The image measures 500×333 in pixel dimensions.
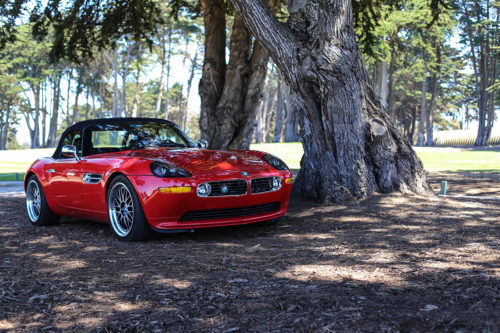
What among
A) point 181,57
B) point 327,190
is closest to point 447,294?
point 327,190

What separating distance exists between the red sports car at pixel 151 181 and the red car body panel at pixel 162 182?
11mm

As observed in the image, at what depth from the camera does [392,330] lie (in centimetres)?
279

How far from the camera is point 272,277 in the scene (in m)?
4.01

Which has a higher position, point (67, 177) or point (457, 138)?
point (457, 138)

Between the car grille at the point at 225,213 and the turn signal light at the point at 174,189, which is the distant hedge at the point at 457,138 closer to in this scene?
the car grille at the point at 225,213

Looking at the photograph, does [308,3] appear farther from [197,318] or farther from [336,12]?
[197,318]

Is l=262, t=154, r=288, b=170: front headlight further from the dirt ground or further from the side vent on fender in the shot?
the side vent on fender

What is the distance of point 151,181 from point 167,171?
0.67 feet

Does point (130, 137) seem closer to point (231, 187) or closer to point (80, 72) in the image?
point (231, 187)

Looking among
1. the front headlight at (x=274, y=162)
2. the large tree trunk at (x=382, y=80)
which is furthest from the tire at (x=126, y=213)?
the large tree trunk at (x=382, y=80)

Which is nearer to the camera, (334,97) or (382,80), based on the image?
(334,97)

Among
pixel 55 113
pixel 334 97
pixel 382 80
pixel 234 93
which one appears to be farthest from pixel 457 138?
pixel 334 97

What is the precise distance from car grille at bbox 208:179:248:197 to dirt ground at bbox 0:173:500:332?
0.55m

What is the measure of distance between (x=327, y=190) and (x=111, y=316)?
4.80 m
